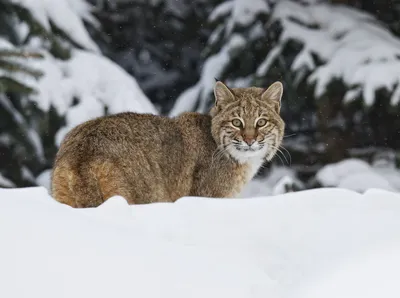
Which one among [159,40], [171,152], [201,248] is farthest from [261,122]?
[159,40]

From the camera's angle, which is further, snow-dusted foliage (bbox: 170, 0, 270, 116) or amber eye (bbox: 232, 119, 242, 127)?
snow-dusted foliage (bbox: 170, 0, 270, 116)

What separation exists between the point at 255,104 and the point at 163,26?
21.1ft

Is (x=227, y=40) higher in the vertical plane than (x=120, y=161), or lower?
lower

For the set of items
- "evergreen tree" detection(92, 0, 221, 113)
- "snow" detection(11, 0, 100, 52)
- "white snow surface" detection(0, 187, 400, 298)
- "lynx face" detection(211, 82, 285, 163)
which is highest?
"white snow surface" detection(0, 187, 400, 298)

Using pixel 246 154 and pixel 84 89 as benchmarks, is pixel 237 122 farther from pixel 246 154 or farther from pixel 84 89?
pixel 84 89

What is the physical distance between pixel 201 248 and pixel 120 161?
154cm

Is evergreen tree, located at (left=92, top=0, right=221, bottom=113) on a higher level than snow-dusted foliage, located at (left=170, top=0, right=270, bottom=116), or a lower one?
lower

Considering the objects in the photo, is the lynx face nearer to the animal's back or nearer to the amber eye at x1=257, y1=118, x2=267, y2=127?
the amber eye at x1=257, y1=118, x2=267, y2=127

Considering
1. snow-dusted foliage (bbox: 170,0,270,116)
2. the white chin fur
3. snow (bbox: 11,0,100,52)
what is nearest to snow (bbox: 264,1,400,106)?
snow-dusted foliage (bbox: 170,0,270,116)

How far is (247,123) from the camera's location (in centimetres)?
507

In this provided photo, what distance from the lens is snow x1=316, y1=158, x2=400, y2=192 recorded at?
25.5ft

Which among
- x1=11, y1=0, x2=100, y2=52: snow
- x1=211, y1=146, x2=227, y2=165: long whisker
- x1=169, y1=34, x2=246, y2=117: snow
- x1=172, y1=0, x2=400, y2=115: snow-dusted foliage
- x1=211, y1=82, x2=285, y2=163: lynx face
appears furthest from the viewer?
x1=169, y1=34, x2=246, y2=117: snow

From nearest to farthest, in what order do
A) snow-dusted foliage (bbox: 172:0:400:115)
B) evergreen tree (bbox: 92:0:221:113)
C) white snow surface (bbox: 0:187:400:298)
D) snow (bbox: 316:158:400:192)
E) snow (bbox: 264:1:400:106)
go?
white snow surface (bbox: 0:187:400:298) → snow (bbox: 316:158:400:192) → snow (bbox: 264:1:400:106) → snow-dusted foliage (bbox: 172:0:400:115) → evergreen tree (bbox: 92:0:221:113)

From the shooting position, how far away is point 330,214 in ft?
10.7
